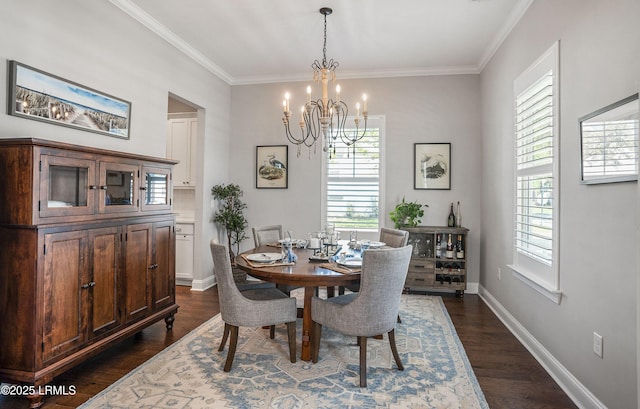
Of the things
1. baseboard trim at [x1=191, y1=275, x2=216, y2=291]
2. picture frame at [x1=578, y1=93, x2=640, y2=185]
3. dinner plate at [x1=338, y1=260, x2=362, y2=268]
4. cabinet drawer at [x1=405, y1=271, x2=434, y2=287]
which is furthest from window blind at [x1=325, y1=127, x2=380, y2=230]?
picture frame at [x1=578, y1=93, x2=640, y2=185]

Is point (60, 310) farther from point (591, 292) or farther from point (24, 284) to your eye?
point (591, 292)

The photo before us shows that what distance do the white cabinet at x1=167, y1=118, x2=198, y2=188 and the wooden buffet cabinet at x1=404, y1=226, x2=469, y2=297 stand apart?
308cm

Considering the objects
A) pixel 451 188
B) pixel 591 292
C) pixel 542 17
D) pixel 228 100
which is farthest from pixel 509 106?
pixel 228 100

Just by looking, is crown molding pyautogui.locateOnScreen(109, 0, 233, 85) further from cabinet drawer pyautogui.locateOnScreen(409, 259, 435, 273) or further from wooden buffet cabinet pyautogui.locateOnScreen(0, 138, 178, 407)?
cabinet drawer pyautogui.locateOnScreen(409, 259, 435, 273)

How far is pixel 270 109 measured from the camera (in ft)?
17.6

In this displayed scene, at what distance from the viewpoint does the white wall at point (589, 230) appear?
6.10 feet

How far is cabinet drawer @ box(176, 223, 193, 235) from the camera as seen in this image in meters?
4.98

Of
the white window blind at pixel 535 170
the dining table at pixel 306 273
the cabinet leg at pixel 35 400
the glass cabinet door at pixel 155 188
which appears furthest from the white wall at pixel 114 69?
the white window blind at pixel 535 170

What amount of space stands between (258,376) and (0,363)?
1524mm

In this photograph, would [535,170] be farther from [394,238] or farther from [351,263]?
[351,263]

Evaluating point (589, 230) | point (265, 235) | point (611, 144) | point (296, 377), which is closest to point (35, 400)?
point (296, 377)

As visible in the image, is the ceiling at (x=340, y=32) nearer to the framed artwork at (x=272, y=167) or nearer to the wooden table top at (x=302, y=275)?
the framed artwork at (x=272, y=167)

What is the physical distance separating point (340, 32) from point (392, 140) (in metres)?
1.69

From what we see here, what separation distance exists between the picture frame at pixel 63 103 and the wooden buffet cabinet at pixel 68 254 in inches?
20.5
